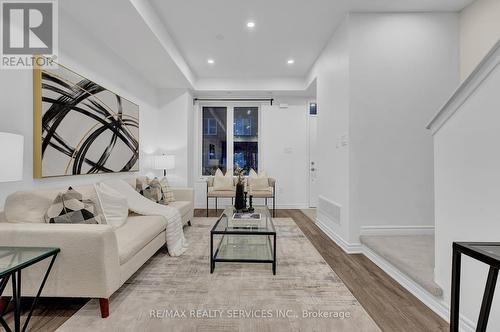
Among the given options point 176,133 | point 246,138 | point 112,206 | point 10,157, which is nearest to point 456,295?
point 10,157

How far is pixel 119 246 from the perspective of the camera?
2.03 meters

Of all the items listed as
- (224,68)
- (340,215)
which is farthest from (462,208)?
(224,68)

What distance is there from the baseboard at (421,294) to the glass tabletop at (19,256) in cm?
255

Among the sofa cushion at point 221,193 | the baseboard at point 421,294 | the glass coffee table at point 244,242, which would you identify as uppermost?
the sofa cushion at point 221,193

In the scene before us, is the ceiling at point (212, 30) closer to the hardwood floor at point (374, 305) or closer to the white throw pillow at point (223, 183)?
the white throw pillow at point (223, 183)

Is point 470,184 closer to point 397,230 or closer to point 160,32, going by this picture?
point 397,230

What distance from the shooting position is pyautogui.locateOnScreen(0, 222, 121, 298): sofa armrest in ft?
5.46

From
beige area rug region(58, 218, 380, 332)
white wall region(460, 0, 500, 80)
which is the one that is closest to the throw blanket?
beige area rug region(58, 218, 380, 332)

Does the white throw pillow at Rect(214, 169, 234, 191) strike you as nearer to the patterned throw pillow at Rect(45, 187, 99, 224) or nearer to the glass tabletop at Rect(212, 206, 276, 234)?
the glass tabletop at Rect(212, 206, 276, 234)

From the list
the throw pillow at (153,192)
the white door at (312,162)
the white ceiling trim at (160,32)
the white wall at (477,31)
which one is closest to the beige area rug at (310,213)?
the white door at (312,162)

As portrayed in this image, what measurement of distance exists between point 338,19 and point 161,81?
3.18m

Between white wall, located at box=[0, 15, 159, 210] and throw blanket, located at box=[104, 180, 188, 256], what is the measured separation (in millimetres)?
339

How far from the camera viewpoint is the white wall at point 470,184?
54.5 inches

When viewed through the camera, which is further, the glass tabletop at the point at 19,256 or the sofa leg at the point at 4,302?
the sofa leg at the point at 4,302
